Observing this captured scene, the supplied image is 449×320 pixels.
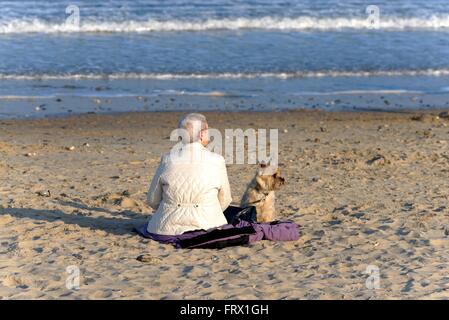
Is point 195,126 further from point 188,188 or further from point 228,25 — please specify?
point 228,25

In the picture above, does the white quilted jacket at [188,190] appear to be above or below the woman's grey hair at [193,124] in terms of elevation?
below

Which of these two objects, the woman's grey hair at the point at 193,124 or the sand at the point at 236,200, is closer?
the sand at the point at 236,200

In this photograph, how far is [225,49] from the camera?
65.4 ft

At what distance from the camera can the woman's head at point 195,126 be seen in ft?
23.2

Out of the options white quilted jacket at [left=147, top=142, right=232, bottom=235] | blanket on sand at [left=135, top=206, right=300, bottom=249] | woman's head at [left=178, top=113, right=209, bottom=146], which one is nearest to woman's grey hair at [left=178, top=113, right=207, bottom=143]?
woman's head at [left=178, top=113, right=209, bottom=146]

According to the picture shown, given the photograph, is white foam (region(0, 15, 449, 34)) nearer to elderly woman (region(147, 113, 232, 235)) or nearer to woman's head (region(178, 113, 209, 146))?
elderly woman (region(147, 113, 232, 235))

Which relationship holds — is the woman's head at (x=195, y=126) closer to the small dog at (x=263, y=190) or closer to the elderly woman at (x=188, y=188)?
the elderly woman at (x=188, y=188)

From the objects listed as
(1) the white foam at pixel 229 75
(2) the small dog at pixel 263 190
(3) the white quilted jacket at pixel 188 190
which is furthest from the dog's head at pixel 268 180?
(1) the white foam at pixel 229 75

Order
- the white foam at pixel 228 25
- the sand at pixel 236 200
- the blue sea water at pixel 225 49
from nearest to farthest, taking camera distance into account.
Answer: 1. the sand at pixel 236 200
2. the blue sea water at pixel 225 49
3. the white foam at pixel 228 25

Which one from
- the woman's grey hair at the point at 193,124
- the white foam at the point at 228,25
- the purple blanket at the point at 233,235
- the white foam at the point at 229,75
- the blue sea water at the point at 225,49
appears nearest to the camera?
the woman's grey hair at the point at 193,124

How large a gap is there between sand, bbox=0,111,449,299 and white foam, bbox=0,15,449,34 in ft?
29.9

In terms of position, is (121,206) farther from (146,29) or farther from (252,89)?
(146,29)

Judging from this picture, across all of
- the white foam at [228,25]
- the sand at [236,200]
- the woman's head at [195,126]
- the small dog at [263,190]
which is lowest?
the sand at [236,200]

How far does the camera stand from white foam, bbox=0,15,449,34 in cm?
2202
